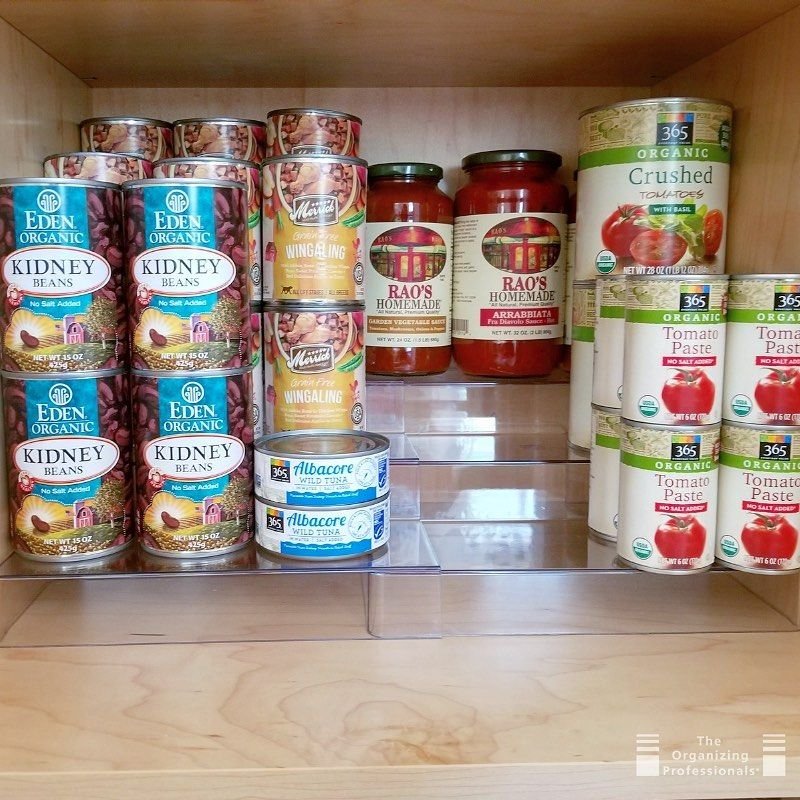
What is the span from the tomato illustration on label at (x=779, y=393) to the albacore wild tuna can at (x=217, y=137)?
610 millimetres

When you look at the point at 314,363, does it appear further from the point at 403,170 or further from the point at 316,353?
the point at 403,170

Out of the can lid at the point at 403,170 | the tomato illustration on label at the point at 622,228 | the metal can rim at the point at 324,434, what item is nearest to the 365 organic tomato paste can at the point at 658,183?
the tomato illustration on label at the point at 622,228

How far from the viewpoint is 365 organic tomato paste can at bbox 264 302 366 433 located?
0.90 meters

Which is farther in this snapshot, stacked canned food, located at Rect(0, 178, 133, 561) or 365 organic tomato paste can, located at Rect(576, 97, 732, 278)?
365 organic tomato paste can, located at Rect(576, 97, 732, 278)

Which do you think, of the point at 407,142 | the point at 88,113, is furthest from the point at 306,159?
the point at 88,113

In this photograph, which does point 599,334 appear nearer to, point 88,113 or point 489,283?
point 489,283

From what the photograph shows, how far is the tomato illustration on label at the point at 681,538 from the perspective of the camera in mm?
784

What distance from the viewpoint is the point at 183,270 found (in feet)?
2.56

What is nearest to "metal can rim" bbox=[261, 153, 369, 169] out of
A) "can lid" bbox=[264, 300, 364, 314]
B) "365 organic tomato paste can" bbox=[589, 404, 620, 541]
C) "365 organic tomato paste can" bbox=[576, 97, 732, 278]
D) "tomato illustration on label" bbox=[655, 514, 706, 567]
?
"can lid" bbox=[264, 300, 364, 314]

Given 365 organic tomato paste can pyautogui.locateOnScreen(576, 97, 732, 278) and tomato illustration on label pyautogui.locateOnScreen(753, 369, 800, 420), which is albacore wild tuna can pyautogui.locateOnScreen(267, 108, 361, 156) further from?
tomato illustration on label pyautogui.locateOnScreen(753, 369, 800, 420)

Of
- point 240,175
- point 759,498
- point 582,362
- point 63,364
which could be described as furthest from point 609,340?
point 63,364

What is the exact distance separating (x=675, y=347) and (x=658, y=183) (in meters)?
0.23

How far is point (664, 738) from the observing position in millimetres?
647

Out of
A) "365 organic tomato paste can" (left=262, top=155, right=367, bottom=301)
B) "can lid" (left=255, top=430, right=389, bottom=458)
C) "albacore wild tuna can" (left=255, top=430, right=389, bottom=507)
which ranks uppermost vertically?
"365 organic tomato paste can" (left=262, top=155, right=367, bottom=301)
